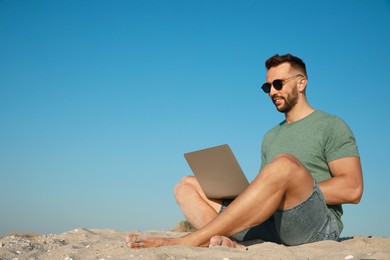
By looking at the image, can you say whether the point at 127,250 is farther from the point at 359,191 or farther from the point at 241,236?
the point at 359,191

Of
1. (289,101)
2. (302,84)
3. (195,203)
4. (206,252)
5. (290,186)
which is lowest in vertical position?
(206,252)

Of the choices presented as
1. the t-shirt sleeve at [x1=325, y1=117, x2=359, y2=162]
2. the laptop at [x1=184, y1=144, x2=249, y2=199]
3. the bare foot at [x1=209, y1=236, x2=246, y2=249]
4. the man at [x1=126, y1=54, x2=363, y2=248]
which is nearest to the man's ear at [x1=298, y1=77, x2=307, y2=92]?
the man at [x1=126, y1=54, x2=363, y2=248]

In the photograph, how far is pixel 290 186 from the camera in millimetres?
3275

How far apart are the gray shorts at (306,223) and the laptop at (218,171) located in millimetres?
410

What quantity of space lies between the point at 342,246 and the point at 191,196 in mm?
1514

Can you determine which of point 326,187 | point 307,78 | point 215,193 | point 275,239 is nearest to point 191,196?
point 215,193

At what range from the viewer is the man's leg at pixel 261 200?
10.6 feet

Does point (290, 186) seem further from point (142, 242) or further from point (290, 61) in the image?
point (290, 61)

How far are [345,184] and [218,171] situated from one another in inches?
40.6

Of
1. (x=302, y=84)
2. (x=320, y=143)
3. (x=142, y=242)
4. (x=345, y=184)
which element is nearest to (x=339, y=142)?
(x=320, y=143)

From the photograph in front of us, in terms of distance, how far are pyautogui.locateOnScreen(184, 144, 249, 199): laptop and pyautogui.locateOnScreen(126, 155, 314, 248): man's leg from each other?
31 centimetres

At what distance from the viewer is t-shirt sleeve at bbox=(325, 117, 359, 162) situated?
3.73m

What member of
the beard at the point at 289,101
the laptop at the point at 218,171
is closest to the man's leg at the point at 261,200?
the laptop at the point at 218,171

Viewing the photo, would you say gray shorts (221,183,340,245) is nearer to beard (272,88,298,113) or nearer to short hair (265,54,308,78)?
beard (272,88,298,113)
